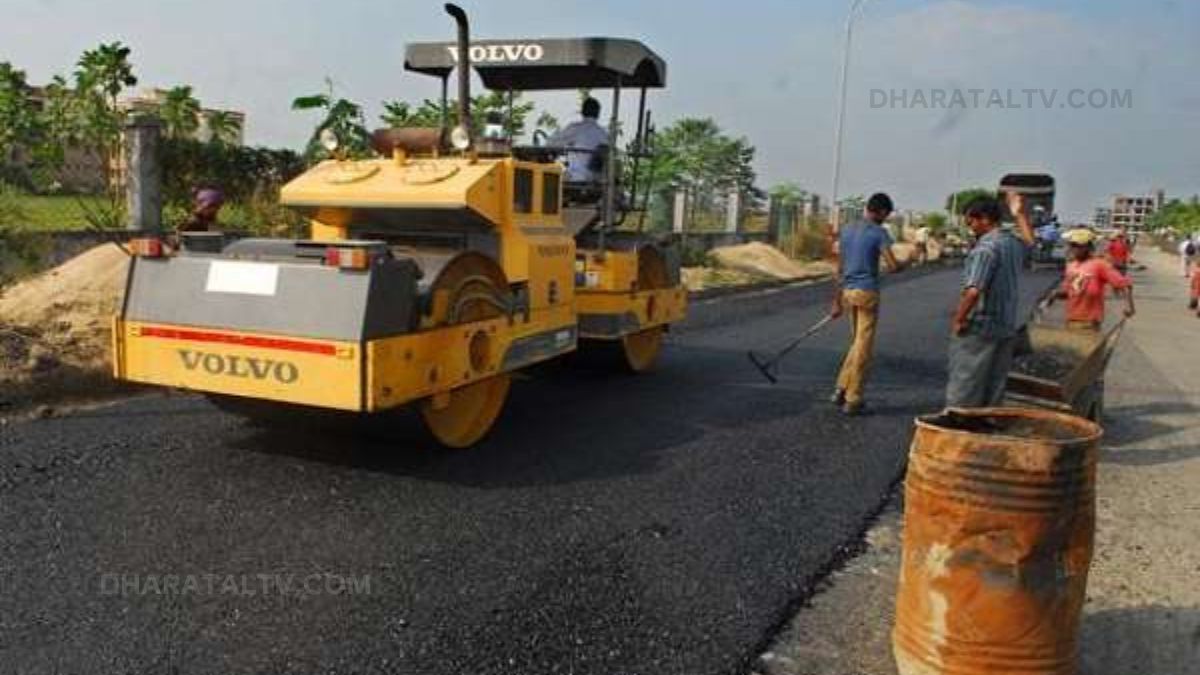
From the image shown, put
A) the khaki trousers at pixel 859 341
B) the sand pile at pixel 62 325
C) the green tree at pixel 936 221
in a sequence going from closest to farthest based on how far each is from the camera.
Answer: the sand pile at pixel 62 325 → the khaki trousers at pixel 859 341 → the green tree at pixel 936 221

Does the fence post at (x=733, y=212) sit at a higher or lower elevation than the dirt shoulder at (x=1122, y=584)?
higher

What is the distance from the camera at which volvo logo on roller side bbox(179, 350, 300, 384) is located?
4.70 m

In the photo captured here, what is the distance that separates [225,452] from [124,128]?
6.14 m

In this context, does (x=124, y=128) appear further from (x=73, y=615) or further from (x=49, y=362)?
(x=73, y=615)

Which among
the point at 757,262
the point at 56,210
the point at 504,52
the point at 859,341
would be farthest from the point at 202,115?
the point at 757,262

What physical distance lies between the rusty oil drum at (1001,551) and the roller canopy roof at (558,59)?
4.79m

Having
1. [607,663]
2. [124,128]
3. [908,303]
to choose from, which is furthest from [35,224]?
[908,303]

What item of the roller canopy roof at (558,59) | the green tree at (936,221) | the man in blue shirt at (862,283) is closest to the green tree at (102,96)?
the roller canopy roof at (558,59)

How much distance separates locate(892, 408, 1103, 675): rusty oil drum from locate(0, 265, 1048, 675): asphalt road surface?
2.37 ft

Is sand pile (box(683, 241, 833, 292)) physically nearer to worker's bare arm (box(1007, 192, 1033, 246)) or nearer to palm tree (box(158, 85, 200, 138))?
palm tree (box(158, 85, 200, 138))

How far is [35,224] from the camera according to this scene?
9.12m

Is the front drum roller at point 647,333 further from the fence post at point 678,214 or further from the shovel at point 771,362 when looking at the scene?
the fence post at point 678,214

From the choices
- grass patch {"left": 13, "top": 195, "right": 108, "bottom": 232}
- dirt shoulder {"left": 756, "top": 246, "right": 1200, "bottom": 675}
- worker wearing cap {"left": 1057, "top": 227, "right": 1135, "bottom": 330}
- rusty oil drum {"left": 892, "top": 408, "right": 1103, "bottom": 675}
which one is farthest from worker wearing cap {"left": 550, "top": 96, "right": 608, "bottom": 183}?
grass patch {"left": 13, "top": 195, "right": 108, "bottom": 232}

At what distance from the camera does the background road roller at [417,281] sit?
15.3 feet
